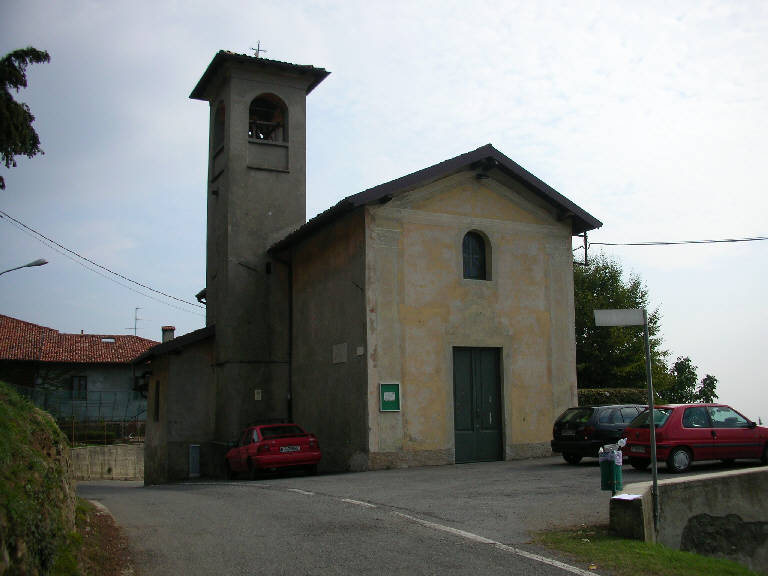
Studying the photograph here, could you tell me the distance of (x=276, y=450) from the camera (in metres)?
18.4

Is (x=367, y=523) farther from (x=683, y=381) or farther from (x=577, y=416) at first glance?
(x=683, y=381)

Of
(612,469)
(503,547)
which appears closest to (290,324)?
(612,469)

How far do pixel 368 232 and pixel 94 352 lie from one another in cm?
3898

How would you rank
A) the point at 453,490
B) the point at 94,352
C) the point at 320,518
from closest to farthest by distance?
1. the point at 320,518
2. the point at 453,490
3. the point at 94,352

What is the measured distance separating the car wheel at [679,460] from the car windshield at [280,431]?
8.63 metres

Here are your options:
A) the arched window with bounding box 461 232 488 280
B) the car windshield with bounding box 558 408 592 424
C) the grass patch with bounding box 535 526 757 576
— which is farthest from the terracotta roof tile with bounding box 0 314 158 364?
the grass patch with bounding box 535 526 757 576

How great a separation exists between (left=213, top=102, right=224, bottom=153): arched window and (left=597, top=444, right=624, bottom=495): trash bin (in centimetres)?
1919

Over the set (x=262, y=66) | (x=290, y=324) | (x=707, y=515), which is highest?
(x=262, y=66)

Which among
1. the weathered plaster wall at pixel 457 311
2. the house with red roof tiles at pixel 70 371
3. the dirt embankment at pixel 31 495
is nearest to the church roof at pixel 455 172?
the weathered plaster wall at pixel 457 311

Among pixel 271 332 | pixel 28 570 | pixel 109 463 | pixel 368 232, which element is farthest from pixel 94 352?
pixel 28 570

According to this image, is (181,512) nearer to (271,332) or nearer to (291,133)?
(271,332)

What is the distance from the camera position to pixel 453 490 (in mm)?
12867

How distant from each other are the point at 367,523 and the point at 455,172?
12.0 m

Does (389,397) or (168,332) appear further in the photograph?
(168,332)
